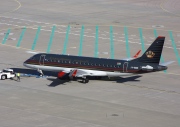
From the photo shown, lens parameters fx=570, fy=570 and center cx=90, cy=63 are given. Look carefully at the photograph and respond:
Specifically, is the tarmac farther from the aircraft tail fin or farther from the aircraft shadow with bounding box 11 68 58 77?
the aircraft tail fin

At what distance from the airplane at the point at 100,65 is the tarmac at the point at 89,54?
1.79m

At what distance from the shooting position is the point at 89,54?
4183 inches

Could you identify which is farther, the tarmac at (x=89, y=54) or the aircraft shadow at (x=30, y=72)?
the aircraft shadow at (x=30, y=72)

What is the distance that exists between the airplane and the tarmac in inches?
70.4

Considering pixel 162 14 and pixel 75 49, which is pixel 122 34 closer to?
pixel 75 49

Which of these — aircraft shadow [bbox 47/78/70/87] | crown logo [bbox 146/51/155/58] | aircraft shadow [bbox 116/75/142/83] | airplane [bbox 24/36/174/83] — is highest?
crown logo [bbox 146/51/155/58]

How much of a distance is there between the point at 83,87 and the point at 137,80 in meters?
9.30

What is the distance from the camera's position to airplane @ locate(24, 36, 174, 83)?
8406cm

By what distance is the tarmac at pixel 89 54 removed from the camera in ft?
232

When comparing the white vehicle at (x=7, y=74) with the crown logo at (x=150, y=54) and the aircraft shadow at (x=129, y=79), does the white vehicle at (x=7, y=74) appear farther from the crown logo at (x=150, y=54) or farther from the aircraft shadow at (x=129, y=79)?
the crown logo at (x=150, y=54)

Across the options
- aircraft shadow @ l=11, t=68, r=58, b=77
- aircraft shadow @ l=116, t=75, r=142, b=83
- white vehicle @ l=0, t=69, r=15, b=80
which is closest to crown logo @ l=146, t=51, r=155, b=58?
aircraft shadow @ l=116, t=75, r=142, b=83

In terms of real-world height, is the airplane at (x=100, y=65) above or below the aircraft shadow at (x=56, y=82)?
above

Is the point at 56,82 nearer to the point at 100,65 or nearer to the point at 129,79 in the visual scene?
the point at 100,65

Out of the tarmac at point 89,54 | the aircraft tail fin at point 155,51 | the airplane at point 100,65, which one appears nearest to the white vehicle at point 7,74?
the tarmac at point 89,54
